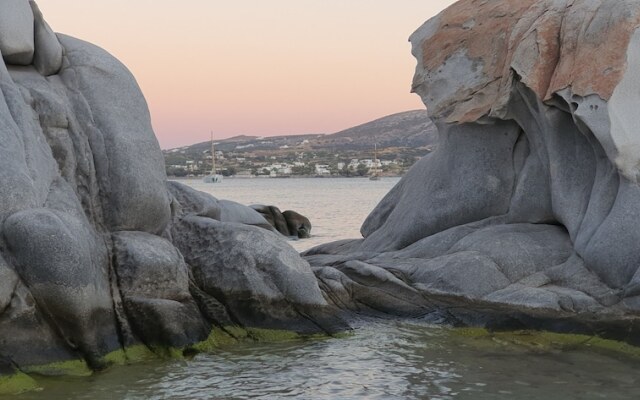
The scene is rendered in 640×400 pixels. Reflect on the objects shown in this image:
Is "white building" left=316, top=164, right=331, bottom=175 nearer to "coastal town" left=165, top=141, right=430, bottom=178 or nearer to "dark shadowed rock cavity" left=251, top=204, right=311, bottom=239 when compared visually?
"coastal town" left=165, top=141, right=430, bottom=178

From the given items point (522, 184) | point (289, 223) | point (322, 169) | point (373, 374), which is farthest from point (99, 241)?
point (322, 169)

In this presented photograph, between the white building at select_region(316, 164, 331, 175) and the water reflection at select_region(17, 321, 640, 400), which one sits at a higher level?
the water reflection at select_region(17, 321, 640, 400)

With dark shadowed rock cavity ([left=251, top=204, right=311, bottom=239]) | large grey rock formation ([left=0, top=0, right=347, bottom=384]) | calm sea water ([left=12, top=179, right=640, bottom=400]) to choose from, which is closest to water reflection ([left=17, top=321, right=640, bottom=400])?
A: calm sea water ([left=12, top=179, right=640, bottom=400])

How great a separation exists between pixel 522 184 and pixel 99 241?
7268 mm

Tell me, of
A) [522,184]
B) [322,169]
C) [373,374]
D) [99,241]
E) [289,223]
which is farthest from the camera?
[322,169]

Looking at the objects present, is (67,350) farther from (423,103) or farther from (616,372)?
(423,103)

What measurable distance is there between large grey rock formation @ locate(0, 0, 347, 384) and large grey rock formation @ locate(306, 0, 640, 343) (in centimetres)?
176

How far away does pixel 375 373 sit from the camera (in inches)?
444

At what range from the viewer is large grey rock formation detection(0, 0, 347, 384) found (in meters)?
10.5

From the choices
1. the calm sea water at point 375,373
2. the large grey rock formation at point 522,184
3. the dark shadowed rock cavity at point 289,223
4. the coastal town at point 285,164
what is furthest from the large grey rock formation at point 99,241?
the coastal town at point 285,164

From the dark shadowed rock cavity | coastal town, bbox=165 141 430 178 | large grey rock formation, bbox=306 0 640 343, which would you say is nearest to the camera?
large grey rock formation, bbox=306 0 640 343

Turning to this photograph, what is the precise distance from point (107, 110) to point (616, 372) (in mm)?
7338

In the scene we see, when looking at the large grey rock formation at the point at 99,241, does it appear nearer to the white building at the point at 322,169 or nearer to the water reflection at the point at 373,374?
the water reflection at the point at 373,374

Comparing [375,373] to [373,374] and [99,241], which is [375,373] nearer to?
[373,374]
